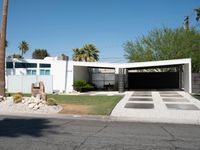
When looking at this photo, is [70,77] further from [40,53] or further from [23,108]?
[40,53]

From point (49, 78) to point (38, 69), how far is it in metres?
2.33

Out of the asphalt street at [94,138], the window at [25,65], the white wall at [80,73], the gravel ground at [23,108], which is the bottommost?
the asphalt street at [94,138]

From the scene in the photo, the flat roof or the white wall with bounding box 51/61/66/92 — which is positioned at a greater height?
the flat roof

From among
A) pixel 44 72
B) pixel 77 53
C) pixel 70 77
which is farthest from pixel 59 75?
pixel 77 53

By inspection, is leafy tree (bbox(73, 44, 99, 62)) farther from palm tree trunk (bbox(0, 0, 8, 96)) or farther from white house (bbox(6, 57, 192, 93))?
palm tree trunk (bbox(0, 0, 8, 96))

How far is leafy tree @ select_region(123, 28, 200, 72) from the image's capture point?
40.3 meters

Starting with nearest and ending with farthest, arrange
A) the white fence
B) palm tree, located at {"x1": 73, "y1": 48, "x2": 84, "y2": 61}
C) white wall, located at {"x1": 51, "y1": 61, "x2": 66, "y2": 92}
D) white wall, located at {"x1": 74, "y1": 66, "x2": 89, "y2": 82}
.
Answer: the white fence < white wall, located at {"x1": 51, "y1": 61, "x2": 66, "y2": 92} < white wall, located at {"x1": 74, "y1": 66, "x2": 89, "y2": 82} < palm tree, located at {"x1": 73, "y1": 48, "x2": 84, "y2": 61}

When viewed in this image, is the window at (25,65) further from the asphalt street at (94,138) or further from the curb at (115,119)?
the asphalt street at (94,138)

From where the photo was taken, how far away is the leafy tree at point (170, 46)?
132 feet

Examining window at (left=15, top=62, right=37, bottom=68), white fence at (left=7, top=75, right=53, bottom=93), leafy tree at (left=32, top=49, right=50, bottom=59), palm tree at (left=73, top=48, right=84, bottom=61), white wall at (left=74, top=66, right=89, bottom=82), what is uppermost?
leafy tree at (left=32, top=49, right=50, bottom=59)

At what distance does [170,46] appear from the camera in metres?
41.4

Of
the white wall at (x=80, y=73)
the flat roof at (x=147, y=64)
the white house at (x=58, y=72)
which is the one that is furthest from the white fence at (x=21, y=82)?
the flat roof at (x=147, y=64)

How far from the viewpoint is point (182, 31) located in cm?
4241

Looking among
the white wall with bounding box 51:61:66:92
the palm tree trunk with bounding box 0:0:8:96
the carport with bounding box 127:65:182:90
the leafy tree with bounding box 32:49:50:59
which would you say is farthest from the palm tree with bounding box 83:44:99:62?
the palm tree trunk with bounding box 0:0:8:96
